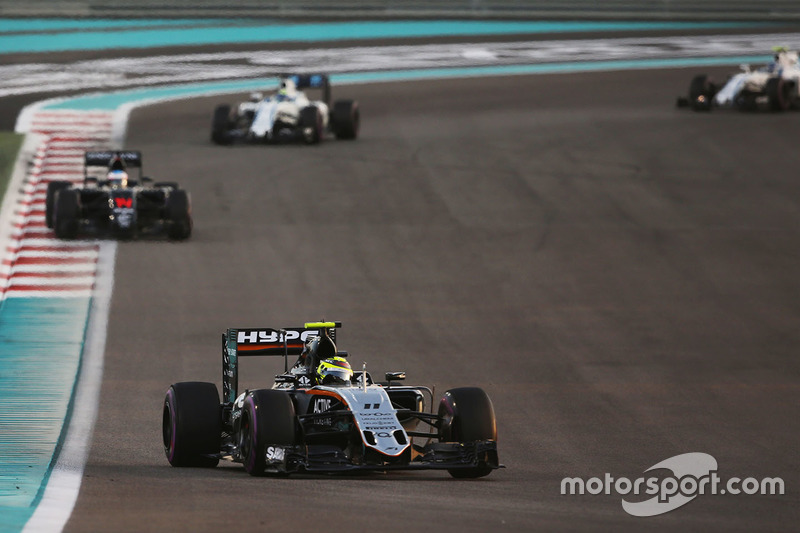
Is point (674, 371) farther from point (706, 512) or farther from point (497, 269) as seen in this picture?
point (706, 512)

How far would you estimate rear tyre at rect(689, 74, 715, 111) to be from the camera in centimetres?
3622

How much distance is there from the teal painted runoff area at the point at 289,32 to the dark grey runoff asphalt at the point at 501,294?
30.4 ft

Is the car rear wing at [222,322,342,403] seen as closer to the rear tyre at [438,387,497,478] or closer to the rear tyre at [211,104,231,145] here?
the rear tyre at [438,387,497,478]

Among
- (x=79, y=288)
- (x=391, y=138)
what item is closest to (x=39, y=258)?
(x=79, y=288)

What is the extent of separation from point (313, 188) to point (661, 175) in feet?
22.3

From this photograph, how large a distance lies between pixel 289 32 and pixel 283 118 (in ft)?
55.9

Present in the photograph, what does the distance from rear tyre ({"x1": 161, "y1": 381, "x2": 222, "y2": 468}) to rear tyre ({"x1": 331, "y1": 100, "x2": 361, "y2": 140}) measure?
19431 millimetres

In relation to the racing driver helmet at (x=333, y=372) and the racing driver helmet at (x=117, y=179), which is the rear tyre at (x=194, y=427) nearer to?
the racing driver helmet at (x=333, y=372)

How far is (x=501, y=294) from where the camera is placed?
2127 cm

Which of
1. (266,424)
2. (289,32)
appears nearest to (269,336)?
(266,424)

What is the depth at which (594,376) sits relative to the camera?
1711 centimetres

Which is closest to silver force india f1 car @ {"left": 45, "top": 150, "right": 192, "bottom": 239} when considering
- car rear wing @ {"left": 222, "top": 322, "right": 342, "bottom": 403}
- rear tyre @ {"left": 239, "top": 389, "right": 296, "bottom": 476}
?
car rear wing @ {"left": 222, "top": 322, "right": 342, "bottom": 403}

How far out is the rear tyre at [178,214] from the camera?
2353cm
